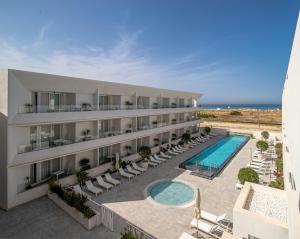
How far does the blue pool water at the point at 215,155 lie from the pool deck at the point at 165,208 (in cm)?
273

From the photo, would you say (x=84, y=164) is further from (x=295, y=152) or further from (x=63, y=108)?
(x=295, y=152)

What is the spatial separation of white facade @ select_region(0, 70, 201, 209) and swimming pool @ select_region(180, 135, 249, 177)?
6556 millimetres

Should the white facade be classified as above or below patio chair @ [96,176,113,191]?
above

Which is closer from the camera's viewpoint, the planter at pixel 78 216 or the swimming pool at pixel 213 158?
the planter at pixel 78 216

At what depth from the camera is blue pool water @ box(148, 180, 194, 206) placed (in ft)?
45.7

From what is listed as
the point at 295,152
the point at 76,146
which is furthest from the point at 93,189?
the point at 295,152

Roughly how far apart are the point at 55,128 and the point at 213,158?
1892 centimetres

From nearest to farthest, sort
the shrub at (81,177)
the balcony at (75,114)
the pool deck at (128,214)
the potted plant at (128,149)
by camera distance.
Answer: the pool deck at (128,214), the balcony at (75,114), the shrub at (81,177), the potted plant at (128,149)

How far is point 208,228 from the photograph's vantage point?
10430 millimetres

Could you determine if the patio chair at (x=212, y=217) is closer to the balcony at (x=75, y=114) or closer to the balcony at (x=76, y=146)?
the balcony at (x=76, y=146)

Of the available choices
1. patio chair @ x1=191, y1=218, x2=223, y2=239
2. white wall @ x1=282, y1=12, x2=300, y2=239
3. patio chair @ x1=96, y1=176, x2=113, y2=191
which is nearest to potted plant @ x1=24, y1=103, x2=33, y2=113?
patio chair @ x1=96, y1=176, x2=113, y2=191

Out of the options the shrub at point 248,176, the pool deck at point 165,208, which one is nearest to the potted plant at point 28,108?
the pool deck at point 165,208

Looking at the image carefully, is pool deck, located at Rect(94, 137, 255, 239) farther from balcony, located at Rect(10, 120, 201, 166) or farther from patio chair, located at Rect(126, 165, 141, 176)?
balcony, located at Rect(10, 120, 201, 166)

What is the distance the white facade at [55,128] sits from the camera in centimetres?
1234
